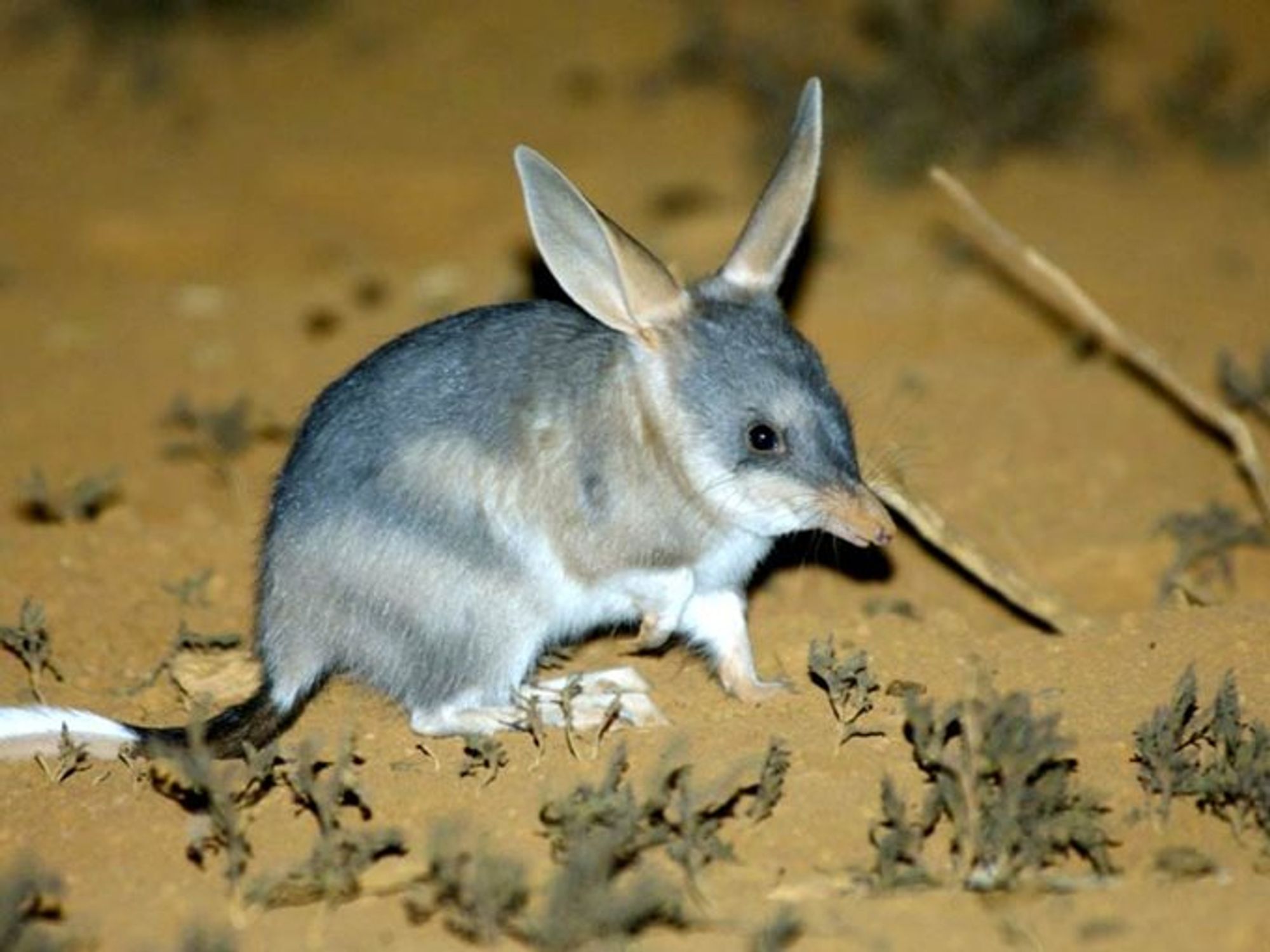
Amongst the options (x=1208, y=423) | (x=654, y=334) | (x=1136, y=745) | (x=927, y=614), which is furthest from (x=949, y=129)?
(x=1136, y=745)

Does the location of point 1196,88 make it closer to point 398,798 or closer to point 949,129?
point 949,129

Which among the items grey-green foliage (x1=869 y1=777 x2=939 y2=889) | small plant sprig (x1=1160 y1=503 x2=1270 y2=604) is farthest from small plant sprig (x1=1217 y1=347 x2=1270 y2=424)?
grey-green foliage (x1=869 y1=777 x2=939 y2=889)

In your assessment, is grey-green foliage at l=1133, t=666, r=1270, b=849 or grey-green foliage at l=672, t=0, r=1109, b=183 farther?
grey-green foliage at l=672, t=0, r=1109, b=183

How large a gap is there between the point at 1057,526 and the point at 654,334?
1.87 m

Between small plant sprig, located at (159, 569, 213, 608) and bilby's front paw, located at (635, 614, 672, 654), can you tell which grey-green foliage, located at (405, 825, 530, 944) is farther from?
small plant sprig, located at (159, 569, 213, 608)

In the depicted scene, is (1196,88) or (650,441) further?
(1196,88)

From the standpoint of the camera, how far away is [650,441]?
204 inches

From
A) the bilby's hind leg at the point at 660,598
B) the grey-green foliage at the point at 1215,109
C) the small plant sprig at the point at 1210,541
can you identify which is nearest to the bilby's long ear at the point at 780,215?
the bilby's hind leg at the point at 660,598

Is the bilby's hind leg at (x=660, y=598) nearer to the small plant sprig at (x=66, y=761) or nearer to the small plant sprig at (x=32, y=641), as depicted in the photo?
the small plant sprig at (x=66, y=761)

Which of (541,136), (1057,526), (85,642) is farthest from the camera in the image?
(541,136)

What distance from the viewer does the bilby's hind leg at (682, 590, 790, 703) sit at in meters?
5.37

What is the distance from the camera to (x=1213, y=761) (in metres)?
4.61

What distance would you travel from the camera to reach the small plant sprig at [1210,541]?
20.3ft

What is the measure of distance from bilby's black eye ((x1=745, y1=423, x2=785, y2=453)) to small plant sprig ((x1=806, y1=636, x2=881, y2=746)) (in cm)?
47
